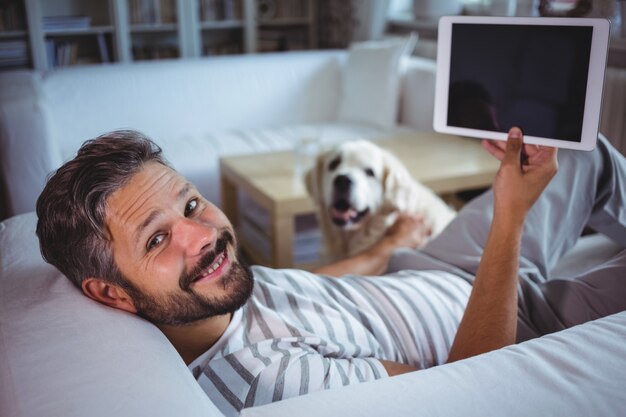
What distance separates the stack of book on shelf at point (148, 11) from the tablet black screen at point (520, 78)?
3886mm

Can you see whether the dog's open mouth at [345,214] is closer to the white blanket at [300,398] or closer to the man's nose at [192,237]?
the man's nose at [192,237]

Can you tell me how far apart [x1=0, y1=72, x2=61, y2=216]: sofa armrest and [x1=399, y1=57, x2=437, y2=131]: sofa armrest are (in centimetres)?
188

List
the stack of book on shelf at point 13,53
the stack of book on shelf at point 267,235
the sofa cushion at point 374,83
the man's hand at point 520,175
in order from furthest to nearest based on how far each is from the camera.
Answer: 1. the stack of book on shelf at point 13,53
2. the sofa cushion at point 374,83
3. the stack of book on shelf at point 267,235
4. the man's hand at point 520,175

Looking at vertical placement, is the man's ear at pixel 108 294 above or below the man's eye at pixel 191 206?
below

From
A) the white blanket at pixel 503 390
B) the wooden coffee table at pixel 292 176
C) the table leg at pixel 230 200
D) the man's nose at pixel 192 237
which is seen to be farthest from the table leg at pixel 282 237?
the white blanket at pixel 503 390

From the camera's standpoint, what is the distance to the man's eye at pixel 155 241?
3.07 ft

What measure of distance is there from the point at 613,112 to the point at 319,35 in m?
3.10

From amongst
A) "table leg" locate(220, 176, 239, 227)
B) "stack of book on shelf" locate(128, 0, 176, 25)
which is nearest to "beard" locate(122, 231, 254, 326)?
"table leg" locate(220, 176, 239, 227)

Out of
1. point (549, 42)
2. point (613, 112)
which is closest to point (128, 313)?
point (549, 42)

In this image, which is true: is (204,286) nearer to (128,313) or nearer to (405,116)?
(128,313)

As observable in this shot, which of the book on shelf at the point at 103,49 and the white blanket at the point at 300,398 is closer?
the white blanket at the point at 300,398

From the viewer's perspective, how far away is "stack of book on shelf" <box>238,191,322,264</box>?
8.66ft

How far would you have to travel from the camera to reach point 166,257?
933 millimetres

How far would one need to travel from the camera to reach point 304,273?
48.8 inches
